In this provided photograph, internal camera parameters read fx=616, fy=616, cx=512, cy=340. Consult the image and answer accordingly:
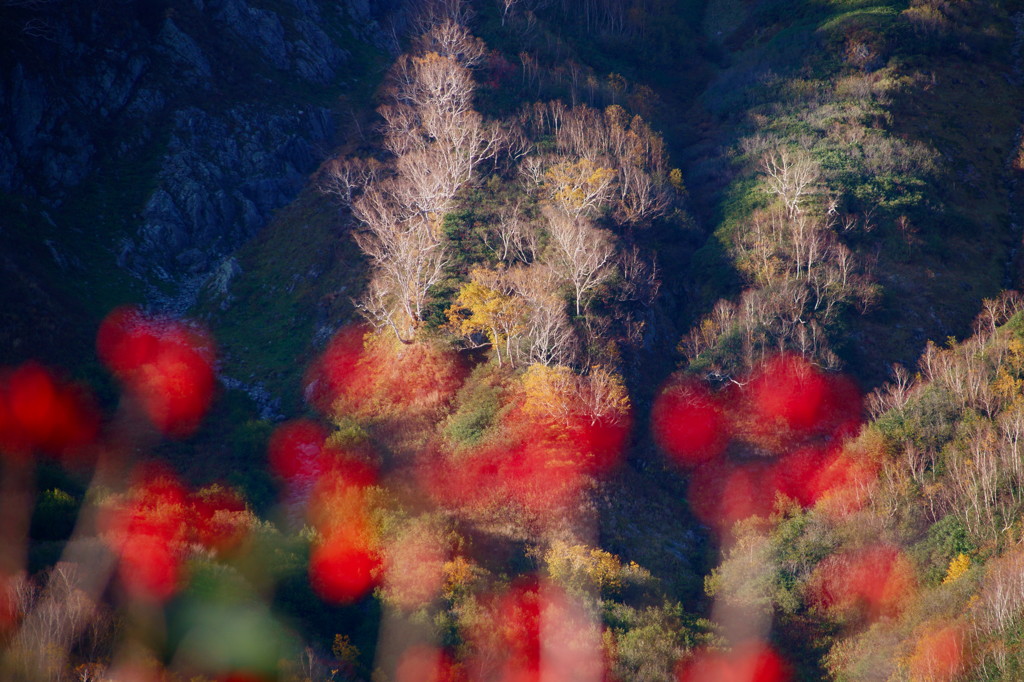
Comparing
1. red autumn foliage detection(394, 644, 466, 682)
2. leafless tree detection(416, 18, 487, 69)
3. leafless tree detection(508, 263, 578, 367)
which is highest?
leafless tree detection(416, 18, 487, 69)

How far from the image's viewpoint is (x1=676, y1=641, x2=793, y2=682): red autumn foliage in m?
28.2

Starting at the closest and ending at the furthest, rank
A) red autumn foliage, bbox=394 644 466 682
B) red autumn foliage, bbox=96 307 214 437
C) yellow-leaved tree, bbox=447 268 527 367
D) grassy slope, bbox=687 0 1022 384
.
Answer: red autumn foliage, bbox=394 644 466 682 < red autumn foliage, bbox=96 307 214 437 < yellow-leaved tree, bbox=447 268 527 367 < grassy slope, bbox=687 0 1022 384

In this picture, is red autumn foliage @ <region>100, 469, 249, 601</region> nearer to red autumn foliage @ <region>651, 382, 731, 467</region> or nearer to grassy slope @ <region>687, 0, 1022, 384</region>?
red autumn foliage @ <region>651, 382, 731, 467</region>

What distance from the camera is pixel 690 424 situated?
4494 centimetres

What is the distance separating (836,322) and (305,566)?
41279mm

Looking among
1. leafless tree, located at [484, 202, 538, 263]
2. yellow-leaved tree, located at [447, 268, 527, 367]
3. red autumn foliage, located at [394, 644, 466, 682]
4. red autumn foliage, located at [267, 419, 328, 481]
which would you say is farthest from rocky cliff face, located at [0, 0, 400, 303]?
red autumn foliage, located at [394, 644, 466, 682]

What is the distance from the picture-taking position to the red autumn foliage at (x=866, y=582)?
30781 millimetres

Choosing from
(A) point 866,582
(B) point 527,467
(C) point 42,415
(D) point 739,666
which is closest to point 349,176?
(C) point 42,415

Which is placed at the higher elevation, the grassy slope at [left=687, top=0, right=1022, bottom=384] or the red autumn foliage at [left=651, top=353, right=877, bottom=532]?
A: the grassy slope at [left=687, top=0, right=1022, bottom=384]

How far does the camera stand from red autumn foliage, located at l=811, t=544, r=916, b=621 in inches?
1212

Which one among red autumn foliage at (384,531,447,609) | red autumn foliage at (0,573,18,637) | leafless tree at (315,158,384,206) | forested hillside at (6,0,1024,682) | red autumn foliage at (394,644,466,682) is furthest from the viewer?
leafless tree at (315,158,384,206)

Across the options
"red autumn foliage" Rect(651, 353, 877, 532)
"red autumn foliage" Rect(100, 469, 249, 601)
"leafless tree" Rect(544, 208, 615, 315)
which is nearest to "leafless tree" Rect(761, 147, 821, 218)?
"leafless tree" Rect(544, 208, 615, 315)

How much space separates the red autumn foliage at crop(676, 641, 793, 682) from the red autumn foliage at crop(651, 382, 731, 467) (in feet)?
47.1

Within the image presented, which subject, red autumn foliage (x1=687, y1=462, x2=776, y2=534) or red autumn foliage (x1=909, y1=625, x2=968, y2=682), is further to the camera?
red autumn foliage (x1=687, y1=462, x2=776, y2=534)
